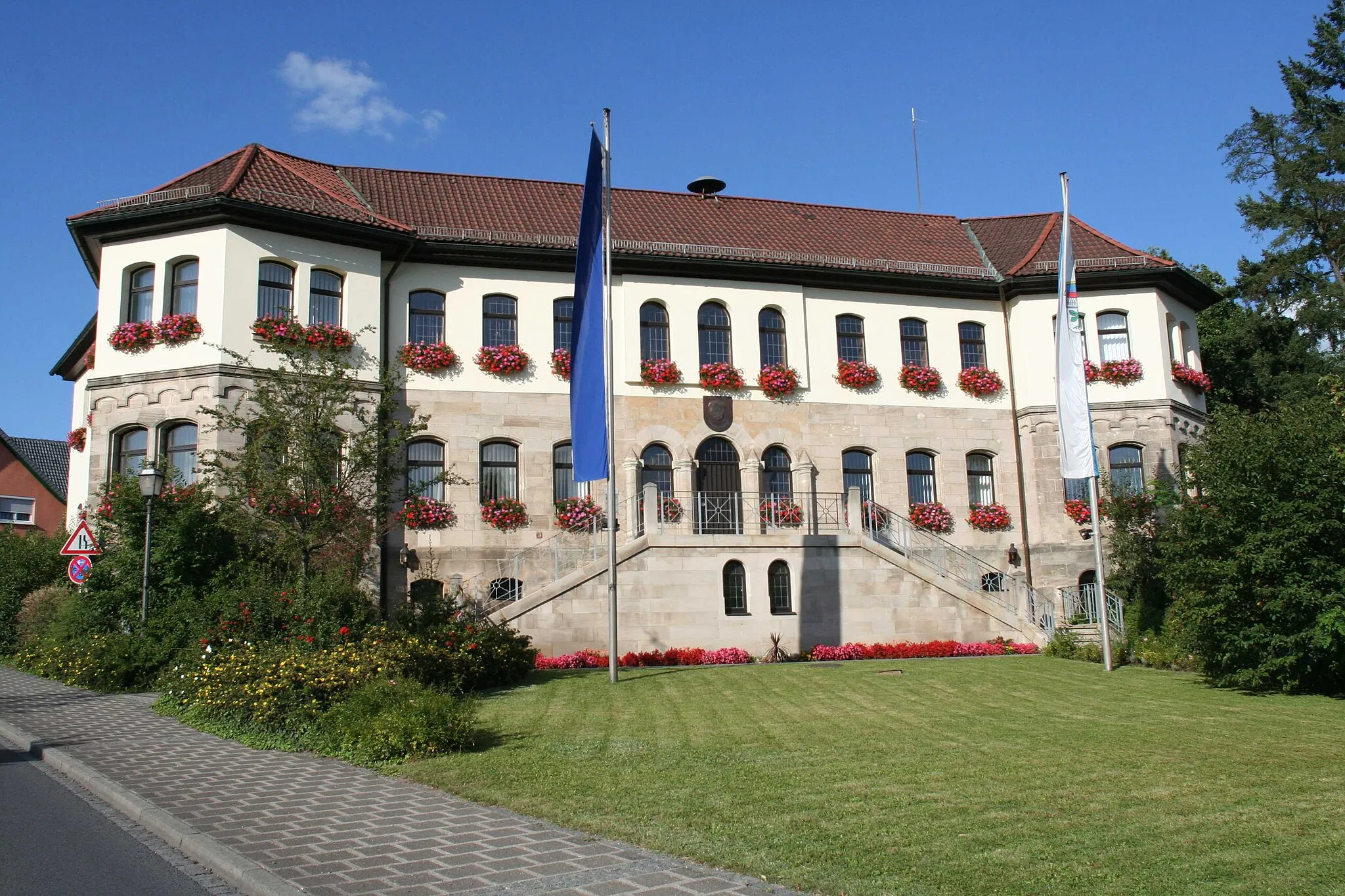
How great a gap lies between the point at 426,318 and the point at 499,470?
3.87 m

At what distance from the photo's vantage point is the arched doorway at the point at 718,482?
928 inches

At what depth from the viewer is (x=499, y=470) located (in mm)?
23438

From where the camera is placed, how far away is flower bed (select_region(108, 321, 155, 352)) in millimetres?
21219

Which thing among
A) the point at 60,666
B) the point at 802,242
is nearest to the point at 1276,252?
the point at 802,242

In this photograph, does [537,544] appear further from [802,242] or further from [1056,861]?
[1056,861]

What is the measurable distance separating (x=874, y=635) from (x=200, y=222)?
16438 millimetres

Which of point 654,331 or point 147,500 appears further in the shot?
point 654,331

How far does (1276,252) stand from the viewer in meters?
32.3

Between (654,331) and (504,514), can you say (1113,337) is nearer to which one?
(654,331)

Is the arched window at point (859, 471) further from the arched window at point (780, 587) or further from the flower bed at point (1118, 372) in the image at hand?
the flower bed at point (1118, 372)

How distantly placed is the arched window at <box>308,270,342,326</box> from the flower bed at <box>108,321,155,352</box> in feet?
10.3

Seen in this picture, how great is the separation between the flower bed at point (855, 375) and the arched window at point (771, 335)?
1.48 meters

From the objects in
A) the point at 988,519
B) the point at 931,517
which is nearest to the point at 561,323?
the point at 931,517

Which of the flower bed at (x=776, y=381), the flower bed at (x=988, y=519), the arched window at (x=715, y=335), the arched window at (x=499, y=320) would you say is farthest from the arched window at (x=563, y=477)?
the flower bed at (x=988, y=519)
